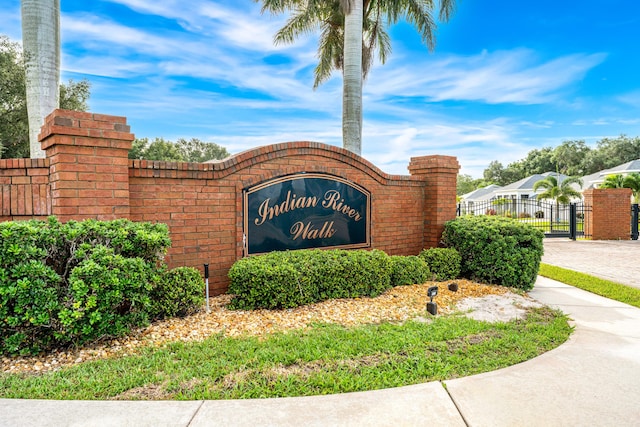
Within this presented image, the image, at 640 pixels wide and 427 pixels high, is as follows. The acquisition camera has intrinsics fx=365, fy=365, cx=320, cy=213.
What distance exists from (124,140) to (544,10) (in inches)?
552

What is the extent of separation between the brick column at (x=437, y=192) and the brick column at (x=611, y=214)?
1254 centimetres

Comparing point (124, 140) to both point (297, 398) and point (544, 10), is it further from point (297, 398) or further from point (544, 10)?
point (544, 10)

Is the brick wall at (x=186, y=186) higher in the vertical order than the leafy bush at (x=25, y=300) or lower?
higher

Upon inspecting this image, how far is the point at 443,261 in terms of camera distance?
270 inches

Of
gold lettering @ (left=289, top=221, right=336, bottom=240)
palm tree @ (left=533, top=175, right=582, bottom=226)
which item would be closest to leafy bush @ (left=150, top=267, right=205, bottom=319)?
gold lettering @ (left=289, top=221, right=336, bottom=240)

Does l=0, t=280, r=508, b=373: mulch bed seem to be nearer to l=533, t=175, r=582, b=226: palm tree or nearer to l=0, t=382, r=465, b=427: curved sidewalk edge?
l=0, t=382, r=465, b=427: curved sidewalk edge

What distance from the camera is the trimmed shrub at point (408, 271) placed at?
625 cm

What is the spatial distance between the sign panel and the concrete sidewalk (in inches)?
134

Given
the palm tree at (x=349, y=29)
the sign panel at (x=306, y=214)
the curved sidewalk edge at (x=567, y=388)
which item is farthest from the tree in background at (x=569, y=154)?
the curved sidewalk edge at (x=567, y=388)

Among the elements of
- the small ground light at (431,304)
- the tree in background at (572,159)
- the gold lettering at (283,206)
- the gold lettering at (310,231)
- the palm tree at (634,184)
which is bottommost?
the small ground light at (431,304)

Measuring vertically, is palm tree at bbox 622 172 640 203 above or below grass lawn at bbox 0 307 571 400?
above

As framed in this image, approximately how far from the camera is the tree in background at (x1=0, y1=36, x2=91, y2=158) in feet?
35.3

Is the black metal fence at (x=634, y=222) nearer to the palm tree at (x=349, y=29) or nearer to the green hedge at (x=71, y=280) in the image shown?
the palm tree at (x=349, y=29)

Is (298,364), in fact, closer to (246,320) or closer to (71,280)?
(246,320)
